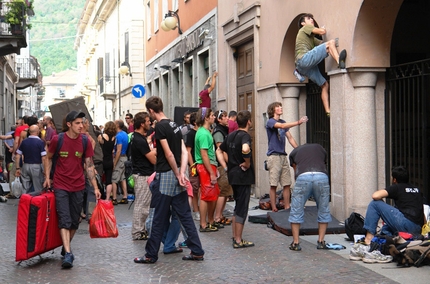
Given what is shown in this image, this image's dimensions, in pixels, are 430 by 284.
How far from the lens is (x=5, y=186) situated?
Answer: 23859 millimetres

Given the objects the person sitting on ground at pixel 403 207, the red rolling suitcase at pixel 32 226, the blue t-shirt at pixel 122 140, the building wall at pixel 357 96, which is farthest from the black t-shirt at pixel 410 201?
the blue t-shirt at pixel 122 140

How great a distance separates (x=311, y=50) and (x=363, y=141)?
1747 millimetres

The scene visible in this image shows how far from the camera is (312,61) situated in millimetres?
12680

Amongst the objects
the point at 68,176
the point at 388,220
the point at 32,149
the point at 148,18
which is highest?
the point at 148,18

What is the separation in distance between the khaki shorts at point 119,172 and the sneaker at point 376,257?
29.6ft

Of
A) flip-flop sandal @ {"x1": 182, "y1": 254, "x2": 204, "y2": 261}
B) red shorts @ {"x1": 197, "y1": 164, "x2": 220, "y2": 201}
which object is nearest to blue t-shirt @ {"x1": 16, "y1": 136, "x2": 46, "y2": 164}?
red shorts @ {"x1": 197, "y1": 164, "x2": 220, "y2": 201}

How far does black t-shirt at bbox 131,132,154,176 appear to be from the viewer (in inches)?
453

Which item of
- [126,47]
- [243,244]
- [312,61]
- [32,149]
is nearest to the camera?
[243,244]

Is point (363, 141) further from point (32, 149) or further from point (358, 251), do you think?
point (32, 149)

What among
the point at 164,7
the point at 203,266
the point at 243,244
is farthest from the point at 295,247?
the point at 164,7

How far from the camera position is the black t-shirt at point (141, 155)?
37.8ft

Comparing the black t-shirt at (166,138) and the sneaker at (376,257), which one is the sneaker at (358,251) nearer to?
the sneaker at (376,257)

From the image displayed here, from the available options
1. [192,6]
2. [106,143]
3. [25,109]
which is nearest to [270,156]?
[106,143]

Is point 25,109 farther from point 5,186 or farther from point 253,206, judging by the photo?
point 253,206
